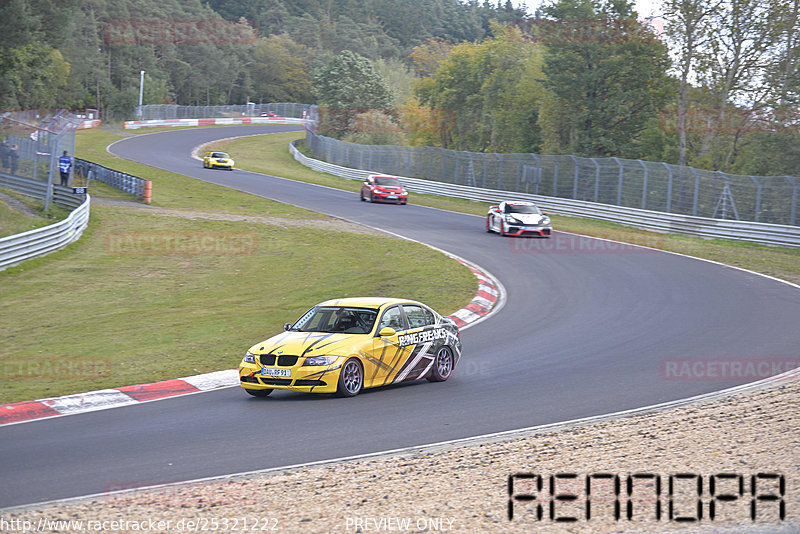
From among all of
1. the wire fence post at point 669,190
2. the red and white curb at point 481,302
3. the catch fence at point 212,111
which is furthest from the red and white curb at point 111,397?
the catch fence at point 212,111

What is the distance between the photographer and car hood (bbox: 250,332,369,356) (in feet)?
36.9

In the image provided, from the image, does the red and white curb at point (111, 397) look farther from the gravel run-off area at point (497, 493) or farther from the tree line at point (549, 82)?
the tree line at point (549, 82)

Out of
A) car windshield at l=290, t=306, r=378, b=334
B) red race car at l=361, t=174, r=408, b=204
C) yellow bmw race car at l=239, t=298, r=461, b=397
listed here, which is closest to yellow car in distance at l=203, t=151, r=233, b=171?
red race car at l=361, t=174, r=408, b=204

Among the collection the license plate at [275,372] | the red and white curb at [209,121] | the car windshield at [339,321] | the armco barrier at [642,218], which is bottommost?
the license plate at [275,372]

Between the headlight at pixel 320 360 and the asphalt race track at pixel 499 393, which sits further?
the headlight at pixel 320 360

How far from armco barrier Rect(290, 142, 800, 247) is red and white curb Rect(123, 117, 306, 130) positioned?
173 feet

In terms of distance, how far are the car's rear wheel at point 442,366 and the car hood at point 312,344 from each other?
1.49 metres

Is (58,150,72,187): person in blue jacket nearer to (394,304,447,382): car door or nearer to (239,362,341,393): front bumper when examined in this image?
(394,304,447,382): car door

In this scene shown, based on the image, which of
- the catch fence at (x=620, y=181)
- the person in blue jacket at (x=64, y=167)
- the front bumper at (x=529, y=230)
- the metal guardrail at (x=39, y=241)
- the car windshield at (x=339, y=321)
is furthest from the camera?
the person in blue jacket at (x=64, y=167)

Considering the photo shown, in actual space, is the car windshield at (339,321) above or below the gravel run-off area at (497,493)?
above

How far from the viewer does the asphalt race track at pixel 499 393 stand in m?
8.38

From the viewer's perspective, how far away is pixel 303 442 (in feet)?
29.6

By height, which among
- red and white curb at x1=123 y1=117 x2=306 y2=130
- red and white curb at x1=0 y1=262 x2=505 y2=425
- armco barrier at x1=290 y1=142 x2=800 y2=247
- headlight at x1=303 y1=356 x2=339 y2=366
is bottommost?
red and white curb at x1=0 y1=262 x2=505 y2=425

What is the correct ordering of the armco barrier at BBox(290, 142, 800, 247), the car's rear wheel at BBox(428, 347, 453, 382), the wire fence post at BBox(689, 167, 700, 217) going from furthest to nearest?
the wire fence post at BBox(689, 167, 700, 217) → the armco barrier at BBox(290, 142, 800, 247) → the car's rear wheel at BBox(428, 347, 453, 382)
